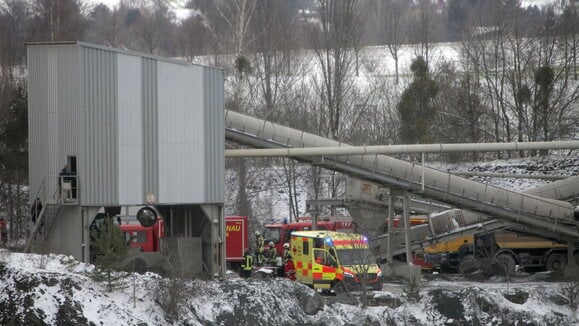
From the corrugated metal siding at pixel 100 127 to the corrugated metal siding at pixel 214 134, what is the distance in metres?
3.24

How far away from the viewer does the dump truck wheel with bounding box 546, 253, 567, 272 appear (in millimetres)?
42188

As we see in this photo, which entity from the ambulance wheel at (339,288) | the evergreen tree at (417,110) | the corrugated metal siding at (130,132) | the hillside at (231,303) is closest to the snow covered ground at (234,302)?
the hillside at (231,303)

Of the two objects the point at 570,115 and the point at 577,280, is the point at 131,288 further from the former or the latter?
the point at 570,115

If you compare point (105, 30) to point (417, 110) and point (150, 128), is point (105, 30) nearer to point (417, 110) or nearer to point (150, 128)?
point (417, 110)

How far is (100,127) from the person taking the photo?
31688 millimetres


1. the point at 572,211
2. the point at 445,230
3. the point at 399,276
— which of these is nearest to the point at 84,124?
the point at 399,276

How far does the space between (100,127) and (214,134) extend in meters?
4.03

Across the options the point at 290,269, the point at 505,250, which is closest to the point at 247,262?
the point at 290,269

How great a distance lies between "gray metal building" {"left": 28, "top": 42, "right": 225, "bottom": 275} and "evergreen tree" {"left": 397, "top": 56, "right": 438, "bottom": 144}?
26502 mm

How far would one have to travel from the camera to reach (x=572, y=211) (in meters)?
41.0

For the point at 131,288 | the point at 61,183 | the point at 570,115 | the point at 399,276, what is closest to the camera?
the point at 131,288

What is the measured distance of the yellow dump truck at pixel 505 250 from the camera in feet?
138

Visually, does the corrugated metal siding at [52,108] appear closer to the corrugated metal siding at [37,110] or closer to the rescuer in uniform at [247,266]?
the corrugated metal siding at [37,110]

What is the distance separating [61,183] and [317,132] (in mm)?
Answer: 29579
